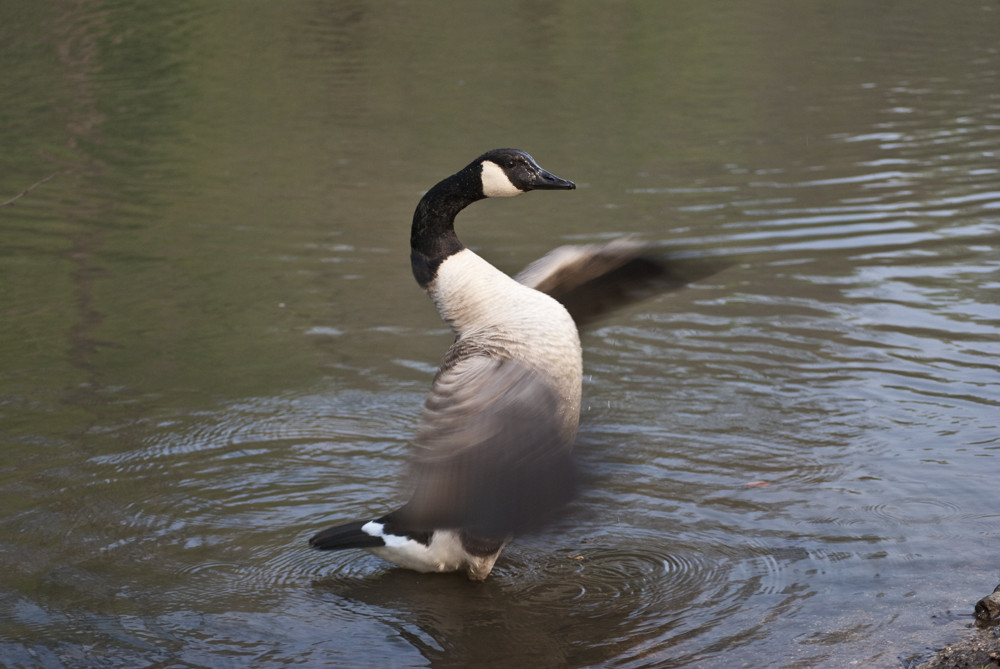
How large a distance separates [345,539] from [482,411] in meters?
1.00

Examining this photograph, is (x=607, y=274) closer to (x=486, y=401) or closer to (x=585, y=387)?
(x=486, y=401)

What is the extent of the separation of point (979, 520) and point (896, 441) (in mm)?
947

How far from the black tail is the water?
7.5 inches

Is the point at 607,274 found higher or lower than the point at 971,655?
higher

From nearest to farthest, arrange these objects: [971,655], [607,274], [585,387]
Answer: [971,655] < [607,274] < [585,387]

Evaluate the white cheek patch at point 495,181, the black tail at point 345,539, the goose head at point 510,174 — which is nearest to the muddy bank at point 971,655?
the black tail at point 345,539

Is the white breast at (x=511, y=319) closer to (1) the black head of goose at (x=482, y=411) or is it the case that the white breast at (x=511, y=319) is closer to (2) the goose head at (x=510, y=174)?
(1) the black head of goose at (x=482, y=411)

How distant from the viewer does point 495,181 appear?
4.94m

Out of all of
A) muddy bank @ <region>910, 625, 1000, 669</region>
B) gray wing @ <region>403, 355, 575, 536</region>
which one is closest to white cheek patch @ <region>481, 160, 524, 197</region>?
gray wing @ <region>403, 355, 575, 536</region>

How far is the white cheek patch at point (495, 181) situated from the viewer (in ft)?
16.1

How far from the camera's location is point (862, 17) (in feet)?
79.0

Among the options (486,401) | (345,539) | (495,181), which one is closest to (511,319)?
(486,401)

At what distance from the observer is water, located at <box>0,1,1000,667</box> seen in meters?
4.53

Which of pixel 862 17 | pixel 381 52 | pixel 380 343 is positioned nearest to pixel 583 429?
pixel 380 343
